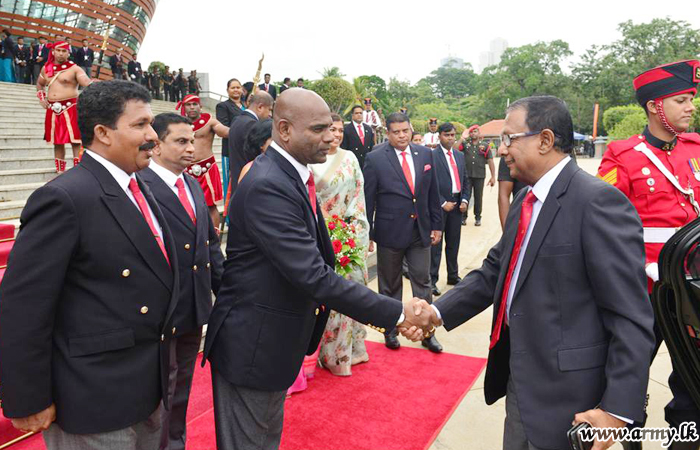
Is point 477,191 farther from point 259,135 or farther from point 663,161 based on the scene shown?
point 259,135

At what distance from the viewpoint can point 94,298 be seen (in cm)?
181

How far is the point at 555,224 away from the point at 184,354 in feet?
7.34

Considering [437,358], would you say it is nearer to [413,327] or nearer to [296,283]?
[413,327]

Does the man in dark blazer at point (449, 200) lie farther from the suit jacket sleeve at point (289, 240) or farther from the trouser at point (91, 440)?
the trouser at point (91, 440)

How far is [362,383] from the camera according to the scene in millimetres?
4105

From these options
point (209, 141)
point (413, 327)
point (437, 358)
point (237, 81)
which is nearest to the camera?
point (413, 327)

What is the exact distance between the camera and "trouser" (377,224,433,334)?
4816 mm

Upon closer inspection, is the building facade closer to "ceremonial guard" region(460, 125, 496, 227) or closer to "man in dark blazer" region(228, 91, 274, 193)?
"ceremonial guard" region(460, 125, 496, 227)

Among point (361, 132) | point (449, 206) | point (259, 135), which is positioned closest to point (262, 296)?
point (259, 135)

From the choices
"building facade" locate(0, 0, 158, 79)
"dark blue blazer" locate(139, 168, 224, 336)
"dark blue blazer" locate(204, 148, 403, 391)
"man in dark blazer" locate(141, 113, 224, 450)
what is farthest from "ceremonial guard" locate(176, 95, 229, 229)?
"building facade" locate(0, 0, 158, 79)

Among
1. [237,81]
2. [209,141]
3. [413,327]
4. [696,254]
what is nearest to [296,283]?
[413,327]

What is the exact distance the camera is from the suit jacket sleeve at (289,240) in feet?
6.88

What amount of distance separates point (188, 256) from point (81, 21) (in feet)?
109

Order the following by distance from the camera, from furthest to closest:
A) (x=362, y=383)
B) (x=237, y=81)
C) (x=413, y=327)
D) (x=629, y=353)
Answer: (x=237, y=81), (x=362, y=383), (x=413, y=327), (x=629, y=353)
